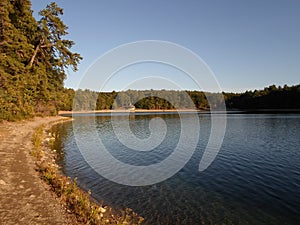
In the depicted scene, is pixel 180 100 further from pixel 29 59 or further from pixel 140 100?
pixel 29 59

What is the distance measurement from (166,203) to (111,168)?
806 centimetres

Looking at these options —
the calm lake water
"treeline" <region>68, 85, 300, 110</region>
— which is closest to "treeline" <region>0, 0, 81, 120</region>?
the calm lake water

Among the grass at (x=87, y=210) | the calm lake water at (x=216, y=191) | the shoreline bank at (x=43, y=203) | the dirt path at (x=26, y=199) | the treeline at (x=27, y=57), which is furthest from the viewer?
the treeline at (x=27, y=57)

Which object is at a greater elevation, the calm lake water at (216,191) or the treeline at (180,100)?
the treeline at (180,100)

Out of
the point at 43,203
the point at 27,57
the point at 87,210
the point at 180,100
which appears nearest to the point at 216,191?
the point at 87,210

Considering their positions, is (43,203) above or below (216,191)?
above

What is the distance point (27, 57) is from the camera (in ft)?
→ 110

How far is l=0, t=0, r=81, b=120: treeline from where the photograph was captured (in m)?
25.9

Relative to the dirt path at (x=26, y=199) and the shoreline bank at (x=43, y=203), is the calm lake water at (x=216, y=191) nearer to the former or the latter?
the shoreline bank at (x=43, y=203)

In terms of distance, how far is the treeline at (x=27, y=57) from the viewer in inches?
1019

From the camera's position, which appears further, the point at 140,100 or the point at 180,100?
the point at 180,100

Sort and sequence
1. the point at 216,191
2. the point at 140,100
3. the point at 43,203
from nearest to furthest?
1. the point at 43,203
2. the point at 216,191
3. the point at 140,100

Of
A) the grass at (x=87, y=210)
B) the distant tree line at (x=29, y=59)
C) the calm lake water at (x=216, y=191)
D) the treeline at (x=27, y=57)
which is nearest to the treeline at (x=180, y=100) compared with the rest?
the distant tree line at (x=29, y=59)

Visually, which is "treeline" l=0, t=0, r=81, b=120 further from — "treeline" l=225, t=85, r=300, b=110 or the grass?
"treeline" l=225, t=85, r=300, b=110
